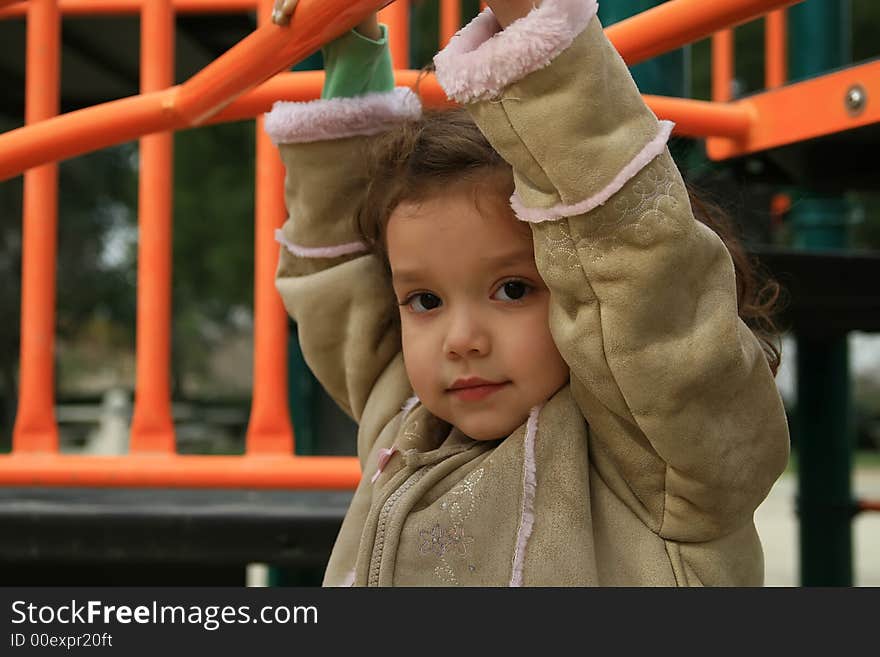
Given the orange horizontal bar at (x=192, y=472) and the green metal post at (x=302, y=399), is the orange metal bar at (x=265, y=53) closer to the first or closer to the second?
the orange horizontal bar at (x=192, y=472)

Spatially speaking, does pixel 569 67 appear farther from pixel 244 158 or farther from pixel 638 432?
pixel 244 158

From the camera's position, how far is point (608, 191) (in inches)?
38.4

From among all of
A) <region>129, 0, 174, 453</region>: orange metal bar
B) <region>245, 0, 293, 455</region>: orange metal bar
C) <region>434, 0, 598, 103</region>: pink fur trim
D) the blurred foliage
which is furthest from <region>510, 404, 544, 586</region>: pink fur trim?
the blurred foliage

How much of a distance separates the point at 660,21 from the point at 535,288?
1.07ft

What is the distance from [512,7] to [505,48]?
0.16 feet

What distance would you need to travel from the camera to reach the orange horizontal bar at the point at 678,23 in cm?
107

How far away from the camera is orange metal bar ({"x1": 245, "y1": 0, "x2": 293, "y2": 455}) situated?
1.91 m

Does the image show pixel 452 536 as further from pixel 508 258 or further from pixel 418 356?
pixel 508 258

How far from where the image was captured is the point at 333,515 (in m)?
1.70

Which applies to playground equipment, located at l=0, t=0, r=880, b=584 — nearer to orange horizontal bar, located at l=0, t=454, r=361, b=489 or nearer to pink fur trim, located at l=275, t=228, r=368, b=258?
orange horizontal bar, located at l=0, t=454, r=361, b=489

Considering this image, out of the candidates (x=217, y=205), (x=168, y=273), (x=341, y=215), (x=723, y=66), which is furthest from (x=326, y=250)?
(x=217, y=205)

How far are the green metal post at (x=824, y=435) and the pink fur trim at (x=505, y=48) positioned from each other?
209 centimetres

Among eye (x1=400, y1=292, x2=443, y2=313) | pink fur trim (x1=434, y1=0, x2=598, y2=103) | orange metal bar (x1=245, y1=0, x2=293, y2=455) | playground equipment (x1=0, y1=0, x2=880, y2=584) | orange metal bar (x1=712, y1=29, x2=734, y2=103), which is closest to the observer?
pink fur trim (x1=434, y1=0, x2=598, y2=103)

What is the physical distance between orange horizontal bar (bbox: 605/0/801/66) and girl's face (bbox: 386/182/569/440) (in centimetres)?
26
